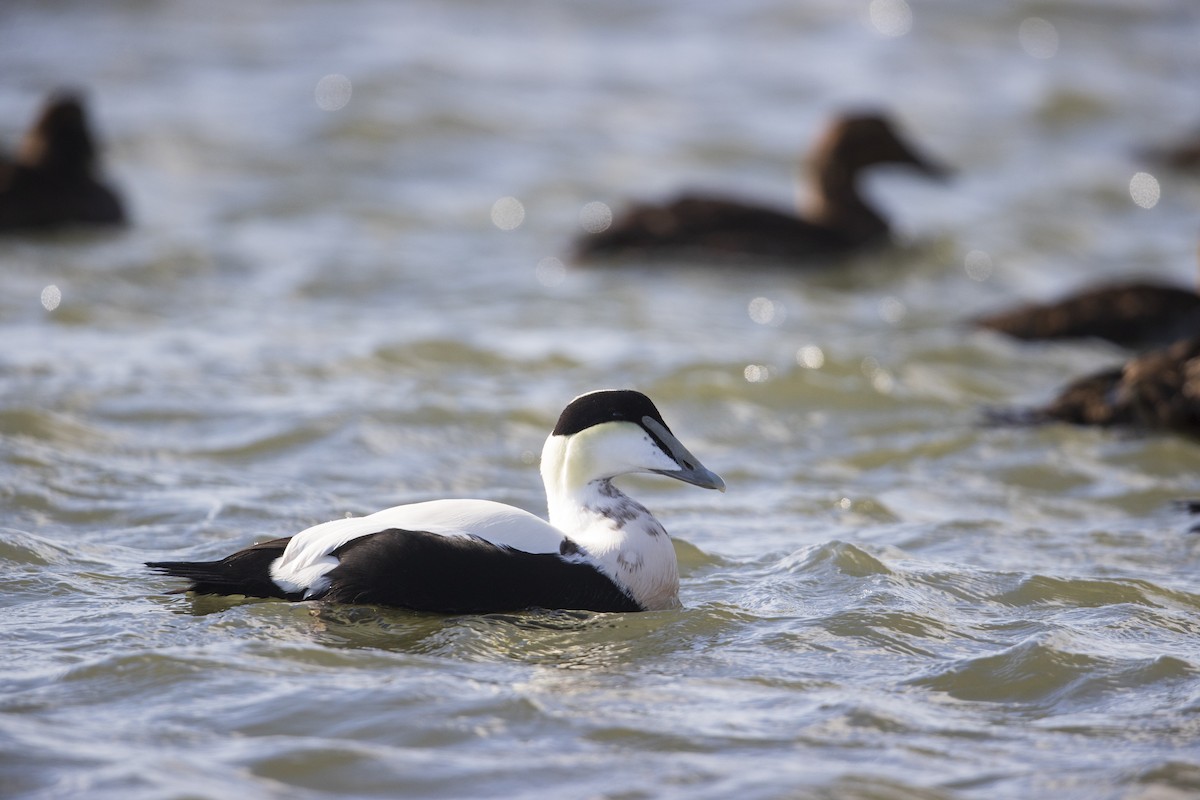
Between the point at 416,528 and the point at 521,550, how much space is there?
1.00 feet

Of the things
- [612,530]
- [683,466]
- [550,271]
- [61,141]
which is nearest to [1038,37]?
[550,271]

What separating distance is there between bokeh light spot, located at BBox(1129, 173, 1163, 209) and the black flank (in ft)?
29.2

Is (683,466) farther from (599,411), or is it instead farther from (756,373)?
(756,373)

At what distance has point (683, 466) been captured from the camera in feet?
16.8

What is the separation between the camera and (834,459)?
7.11 m

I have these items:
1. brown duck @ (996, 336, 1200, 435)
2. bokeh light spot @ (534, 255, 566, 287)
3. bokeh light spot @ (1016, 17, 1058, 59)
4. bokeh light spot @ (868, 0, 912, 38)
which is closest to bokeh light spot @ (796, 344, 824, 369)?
brown duck @ (996, 336, 1200, 435)

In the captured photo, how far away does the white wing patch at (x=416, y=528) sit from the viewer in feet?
15.7

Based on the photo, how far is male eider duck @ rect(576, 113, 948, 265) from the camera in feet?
34.3

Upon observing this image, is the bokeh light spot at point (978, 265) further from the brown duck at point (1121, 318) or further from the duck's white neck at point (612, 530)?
the duck's white neck at point (612, 530)

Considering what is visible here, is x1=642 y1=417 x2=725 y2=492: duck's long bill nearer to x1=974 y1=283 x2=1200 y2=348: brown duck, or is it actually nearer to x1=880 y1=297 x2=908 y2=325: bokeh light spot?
x1=974 y1=283 x2=1200 y2=348: brown duck

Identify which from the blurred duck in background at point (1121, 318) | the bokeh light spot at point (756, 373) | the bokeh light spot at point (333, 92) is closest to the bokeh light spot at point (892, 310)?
the blurred duck in background at point (1121, 318)

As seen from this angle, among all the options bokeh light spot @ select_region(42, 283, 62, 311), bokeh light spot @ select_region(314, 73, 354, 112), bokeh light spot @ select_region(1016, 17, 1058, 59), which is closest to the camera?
bokeh light spot @ select_region(42, 283, 62, 311)

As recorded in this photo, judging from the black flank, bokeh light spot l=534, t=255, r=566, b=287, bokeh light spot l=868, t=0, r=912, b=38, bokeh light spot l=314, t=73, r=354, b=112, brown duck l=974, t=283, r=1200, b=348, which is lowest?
the black flank

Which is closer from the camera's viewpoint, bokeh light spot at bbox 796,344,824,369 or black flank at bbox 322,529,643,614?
black flank at bbox 322,529,643,614
